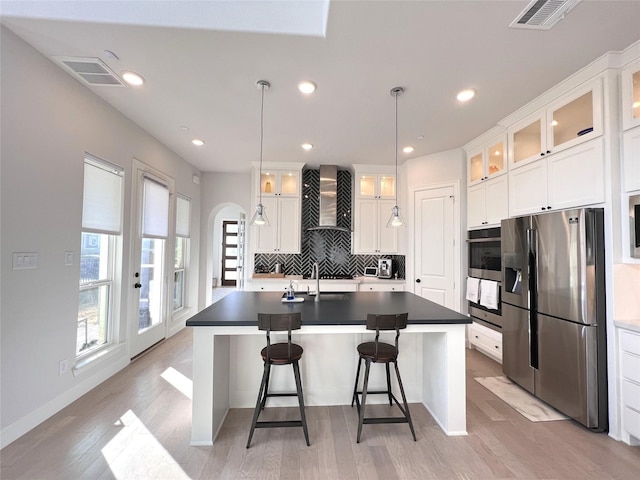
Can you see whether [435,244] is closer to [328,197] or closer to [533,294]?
[533,294]

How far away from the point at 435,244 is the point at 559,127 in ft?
6.58

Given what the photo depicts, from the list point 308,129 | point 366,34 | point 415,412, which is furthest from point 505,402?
point 308,129

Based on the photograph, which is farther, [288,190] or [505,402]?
[288,190]

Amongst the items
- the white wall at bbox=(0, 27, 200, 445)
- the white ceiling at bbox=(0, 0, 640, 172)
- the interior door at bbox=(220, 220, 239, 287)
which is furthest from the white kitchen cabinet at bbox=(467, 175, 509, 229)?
the interior door at bbox=(220, 220, 239, 287)

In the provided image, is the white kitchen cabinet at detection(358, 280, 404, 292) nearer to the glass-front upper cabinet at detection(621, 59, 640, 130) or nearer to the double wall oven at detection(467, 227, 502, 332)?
the double wall oven at detection(467, 227, 502, 332)

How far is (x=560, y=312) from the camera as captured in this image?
2.29 metres

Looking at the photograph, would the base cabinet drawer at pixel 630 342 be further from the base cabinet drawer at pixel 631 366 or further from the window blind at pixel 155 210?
the window blind at pixel 155 210

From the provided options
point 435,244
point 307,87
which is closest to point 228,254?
point 435,244

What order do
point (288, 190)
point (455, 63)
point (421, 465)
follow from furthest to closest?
point (288, 190) → point (455, 63) → point (421, 465)

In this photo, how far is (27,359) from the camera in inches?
81.8

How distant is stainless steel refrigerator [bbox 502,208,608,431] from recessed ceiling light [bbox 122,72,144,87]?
12.0 ft

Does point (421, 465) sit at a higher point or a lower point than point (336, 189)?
lower

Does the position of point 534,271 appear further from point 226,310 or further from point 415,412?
point 226,310

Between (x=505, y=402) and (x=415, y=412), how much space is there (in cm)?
87
